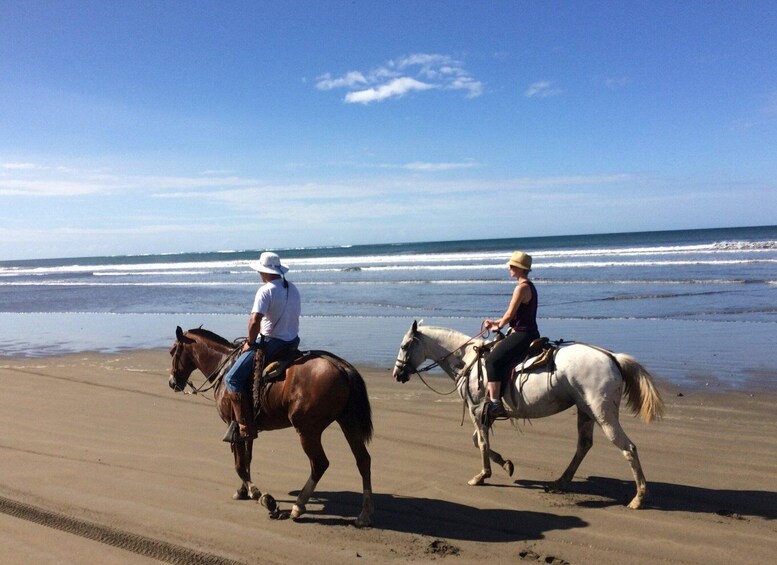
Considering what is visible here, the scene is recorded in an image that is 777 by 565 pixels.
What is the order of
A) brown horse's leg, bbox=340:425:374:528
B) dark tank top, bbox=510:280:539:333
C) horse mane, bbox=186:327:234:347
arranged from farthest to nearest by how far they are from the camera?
1. horse mane, bbox=186:327:234:347
2. dark tank top, bbox=510:280:539:333
3. brown horse's leg, bbox=340:425:374:528

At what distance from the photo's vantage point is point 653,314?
17875mm

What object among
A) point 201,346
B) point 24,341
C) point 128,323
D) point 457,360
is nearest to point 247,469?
point 201,346

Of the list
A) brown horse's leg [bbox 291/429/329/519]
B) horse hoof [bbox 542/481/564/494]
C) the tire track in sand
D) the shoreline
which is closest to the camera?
the tire track in sand

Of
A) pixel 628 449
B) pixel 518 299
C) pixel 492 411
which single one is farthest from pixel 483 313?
pixel 628 449

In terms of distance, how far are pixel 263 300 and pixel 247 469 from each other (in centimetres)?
172

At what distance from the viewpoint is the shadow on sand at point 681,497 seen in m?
5.44

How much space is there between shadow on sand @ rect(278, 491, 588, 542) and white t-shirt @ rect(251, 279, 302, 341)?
5.36 ft

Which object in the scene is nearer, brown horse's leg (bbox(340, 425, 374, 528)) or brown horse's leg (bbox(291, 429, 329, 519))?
brown horse's leg (bbox(340, 425, 374, 528))

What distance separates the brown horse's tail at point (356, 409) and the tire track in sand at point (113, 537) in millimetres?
1437

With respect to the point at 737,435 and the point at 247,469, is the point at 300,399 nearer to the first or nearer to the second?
the point at 247,469

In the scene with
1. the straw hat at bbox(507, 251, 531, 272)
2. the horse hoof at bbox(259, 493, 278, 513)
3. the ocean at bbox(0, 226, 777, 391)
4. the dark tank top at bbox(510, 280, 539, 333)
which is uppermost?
the straw hat at bbox(507, 251, 531, 272)

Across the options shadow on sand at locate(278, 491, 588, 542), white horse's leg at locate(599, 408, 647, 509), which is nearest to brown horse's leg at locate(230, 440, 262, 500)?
shadow on sand at locate(278, 491, 588, 542)

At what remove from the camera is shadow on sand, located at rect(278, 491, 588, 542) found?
16.8 feet

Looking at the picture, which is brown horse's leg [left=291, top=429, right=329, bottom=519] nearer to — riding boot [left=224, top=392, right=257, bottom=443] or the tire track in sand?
riding boot [left=224, top=392, right=257, bottom=443]
